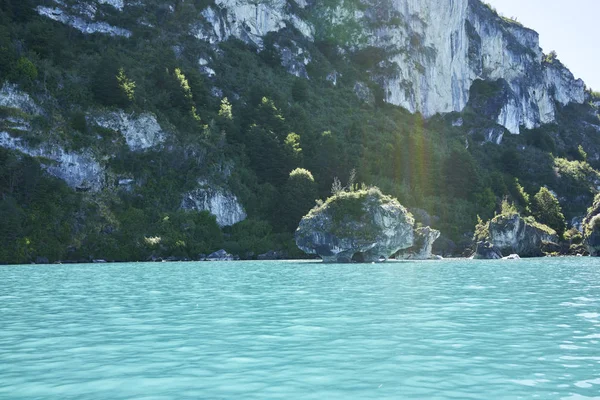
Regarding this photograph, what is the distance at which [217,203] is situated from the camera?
255 feet

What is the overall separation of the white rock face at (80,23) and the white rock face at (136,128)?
967 inches

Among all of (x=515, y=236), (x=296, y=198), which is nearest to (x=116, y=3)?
(x=296, y=198)

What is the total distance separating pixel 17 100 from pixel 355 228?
4296 cm

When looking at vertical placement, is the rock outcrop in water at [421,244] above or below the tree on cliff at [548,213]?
below

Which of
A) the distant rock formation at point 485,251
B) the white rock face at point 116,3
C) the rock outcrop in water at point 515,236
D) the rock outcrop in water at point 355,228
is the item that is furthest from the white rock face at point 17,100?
the rock outcrop in water at point 515,236

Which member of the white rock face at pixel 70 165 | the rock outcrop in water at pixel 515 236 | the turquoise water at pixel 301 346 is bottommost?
the turquoise water at pixel 301 346

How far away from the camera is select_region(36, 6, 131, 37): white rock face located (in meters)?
90.6

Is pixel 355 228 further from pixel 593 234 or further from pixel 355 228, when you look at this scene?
pixel 593 234

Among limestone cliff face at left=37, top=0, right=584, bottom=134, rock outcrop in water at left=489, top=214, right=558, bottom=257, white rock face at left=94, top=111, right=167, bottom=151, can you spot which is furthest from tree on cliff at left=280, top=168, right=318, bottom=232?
limestone cliff face at left=37, top=0, right=584, bottom=134

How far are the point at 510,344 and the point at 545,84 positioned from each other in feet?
584

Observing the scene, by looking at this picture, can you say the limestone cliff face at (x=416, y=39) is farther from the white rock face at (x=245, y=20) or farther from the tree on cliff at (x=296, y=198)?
the tree on cliff at (x=296, y=198)

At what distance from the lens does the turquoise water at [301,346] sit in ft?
30.2

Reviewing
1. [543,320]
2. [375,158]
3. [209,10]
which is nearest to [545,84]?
[375,158]

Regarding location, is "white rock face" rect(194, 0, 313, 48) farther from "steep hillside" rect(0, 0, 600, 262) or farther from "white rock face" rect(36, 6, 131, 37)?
"white rock face" rect(36, 6, 131, 37)
